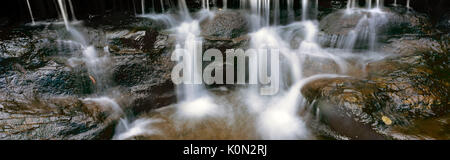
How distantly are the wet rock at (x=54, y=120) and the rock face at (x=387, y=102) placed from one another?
4.13 meters

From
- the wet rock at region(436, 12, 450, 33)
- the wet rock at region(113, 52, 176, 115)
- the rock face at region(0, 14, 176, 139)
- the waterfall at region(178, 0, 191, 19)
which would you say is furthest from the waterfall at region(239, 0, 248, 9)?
the wet rock at region(436, 12, 450, 33)

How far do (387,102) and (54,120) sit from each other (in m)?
5.94

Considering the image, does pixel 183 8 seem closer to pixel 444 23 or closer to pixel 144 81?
pixel 144 81

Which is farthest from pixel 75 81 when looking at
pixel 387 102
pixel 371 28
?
pixel 371 28

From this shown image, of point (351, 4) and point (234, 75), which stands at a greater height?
point (351, 4)

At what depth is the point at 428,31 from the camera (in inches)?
270

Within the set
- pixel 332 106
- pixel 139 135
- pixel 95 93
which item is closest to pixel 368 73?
pixel 332 106

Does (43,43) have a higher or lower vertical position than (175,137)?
higher

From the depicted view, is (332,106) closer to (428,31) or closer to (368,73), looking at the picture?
(368,73)

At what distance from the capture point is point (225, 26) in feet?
22.5

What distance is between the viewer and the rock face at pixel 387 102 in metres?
3.98

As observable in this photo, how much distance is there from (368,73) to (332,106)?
1.77m

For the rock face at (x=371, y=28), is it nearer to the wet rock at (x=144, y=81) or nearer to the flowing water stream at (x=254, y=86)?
the flowing water stream at (x=254, y=86)

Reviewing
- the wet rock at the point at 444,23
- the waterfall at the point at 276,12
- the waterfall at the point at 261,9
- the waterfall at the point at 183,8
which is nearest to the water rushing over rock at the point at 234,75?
the waterfall at the point at 183,8
